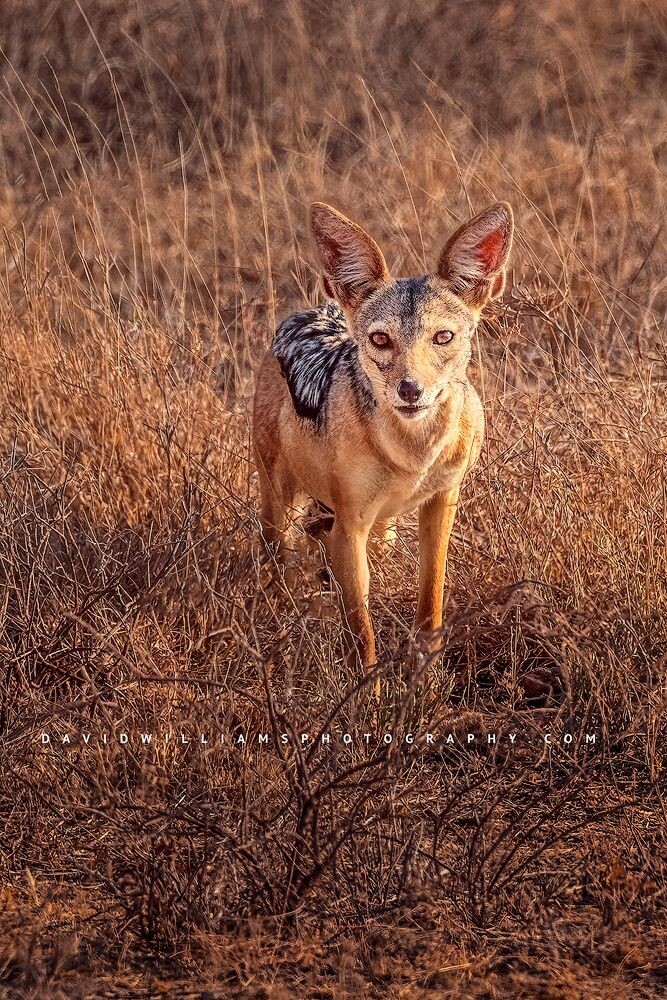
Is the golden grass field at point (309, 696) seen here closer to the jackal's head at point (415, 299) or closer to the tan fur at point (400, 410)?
the tan fur at point (400, 410)

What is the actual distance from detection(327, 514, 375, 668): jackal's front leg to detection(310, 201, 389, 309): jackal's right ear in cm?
69

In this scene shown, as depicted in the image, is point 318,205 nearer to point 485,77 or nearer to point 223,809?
point 223,809

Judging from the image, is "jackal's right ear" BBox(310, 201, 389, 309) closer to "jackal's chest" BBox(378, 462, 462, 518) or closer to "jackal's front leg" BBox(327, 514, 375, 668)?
"jackal's chest" BBox(378, 462, 462, 518)

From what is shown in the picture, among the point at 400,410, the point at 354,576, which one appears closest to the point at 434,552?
the point at 354,576

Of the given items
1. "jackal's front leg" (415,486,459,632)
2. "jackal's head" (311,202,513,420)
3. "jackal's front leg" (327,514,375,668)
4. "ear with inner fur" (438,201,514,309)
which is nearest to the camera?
"jackal's head" (311,202,513,420)

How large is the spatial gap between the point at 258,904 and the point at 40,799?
2.07ft

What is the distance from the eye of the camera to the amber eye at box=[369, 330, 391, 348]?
13.5ft

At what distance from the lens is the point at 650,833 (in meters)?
3.54

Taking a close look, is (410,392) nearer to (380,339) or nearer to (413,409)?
(413,409)

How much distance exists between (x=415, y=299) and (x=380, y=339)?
0.52 feet

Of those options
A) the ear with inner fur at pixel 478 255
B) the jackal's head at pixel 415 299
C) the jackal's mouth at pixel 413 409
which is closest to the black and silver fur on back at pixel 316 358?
the jackal's head at pixel 415 299

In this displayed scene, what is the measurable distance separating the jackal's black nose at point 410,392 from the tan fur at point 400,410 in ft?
0.07

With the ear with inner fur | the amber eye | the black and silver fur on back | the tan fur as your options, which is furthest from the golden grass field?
the amber eye

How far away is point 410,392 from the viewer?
154 inches
